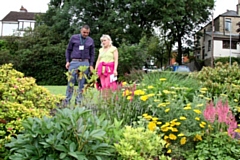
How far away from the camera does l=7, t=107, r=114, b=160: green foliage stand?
Answer: 82.5 inches

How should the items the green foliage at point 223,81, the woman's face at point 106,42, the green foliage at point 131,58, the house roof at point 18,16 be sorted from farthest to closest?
the house roof at point 18,16
the green foliage at point 131,58
the woman's face at point 106,42
the green foliage at point 223,81

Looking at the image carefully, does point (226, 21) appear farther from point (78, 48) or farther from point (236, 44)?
point (78, 48)

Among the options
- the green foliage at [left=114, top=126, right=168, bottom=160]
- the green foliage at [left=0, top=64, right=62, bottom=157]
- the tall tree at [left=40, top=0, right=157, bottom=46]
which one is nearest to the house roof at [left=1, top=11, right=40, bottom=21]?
the tall tree at [left=40, top=0, right=157, bottom=46]

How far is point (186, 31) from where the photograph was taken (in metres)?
33.2

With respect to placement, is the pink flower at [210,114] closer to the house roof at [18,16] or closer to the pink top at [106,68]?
the pink top at [106,68]

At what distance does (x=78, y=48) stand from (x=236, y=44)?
111 ft

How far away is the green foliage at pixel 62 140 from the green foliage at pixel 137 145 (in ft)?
0.45

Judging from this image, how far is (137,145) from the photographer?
8.11ft

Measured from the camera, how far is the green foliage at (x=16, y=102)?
2.60 metres

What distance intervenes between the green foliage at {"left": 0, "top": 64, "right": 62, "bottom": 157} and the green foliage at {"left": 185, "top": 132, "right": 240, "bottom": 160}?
1.57 m

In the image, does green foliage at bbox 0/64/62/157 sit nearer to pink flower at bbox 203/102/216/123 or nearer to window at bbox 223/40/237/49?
pink flower at bbox 203/102/216/123

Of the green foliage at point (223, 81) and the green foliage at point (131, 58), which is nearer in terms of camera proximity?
the green foliage at point (223, 81)

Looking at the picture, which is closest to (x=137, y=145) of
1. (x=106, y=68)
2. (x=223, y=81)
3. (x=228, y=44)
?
(x=223, y=81)

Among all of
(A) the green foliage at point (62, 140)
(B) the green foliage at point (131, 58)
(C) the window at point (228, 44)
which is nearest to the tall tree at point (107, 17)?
(B) the green foliage at point (131, 58)
